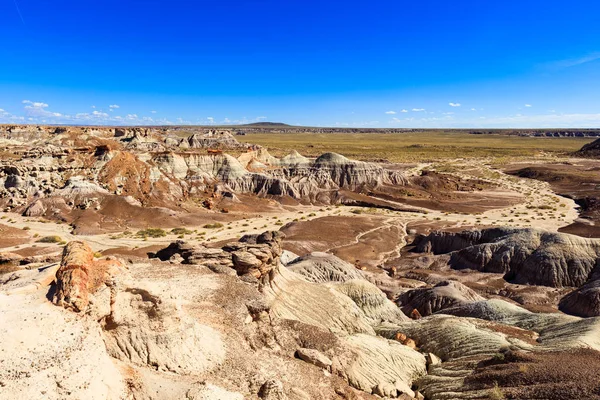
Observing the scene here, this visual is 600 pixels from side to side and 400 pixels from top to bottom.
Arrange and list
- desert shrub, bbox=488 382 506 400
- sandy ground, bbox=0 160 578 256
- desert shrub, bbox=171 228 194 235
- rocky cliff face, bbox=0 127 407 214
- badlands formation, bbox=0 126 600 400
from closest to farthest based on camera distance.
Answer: badlands formation, bbox=0 126 600 400 < desert shrub, bbox=488 382 506 400 < sandy ground, bbox=0 160 578 256 < desert shrub, bbox=171 228 194 235 < rocky cliff face, bbox=0 127 407 214

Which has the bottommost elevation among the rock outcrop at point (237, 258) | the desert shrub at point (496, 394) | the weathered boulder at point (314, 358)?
the desert shrub at point (496, 394)

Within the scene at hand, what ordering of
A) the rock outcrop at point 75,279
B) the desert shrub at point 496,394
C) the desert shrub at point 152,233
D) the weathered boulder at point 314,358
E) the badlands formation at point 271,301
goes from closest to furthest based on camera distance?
the badlands formation at point 271,301 → the rock outcrop at point 75,279 → the desert shrub at point 496,394 → the weathered boulder at point 314,358 → the desert shrub at point 152,233

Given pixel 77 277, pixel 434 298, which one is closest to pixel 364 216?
pixel 434 298

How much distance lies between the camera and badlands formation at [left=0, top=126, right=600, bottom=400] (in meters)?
12.4

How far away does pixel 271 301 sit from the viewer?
2061 centimetres

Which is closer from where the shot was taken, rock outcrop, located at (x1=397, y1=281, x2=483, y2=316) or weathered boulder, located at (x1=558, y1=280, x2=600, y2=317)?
weathered boulder, located at (x1=558, y1=280, x2=600, y2=317)

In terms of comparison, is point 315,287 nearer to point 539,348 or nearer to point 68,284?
point 539,348

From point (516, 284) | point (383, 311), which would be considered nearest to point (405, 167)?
point (516, 284)

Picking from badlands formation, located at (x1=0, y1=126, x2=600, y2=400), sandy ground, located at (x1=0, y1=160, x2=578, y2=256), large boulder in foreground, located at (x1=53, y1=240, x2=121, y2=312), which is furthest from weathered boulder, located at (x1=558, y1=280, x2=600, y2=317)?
large boulder in foreground, located at (x1=53, y1=240, x2=121, y2=312)

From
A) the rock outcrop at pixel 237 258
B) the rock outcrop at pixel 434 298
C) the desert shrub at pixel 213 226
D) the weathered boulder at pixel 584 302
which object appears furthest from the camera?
the desert shrub at pixel 213 226

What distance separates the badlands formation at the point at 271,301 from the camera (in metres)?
12.4

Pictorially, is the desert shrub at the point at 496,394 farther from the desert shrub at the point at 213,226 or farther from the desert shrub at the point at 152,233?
the desert shrub at the point at 213,226

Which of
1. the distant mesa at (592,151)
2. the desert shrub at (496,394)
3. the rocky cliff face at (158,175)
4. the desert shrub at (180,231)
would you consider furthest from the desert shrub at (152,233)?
the distant mesa at (592,151)

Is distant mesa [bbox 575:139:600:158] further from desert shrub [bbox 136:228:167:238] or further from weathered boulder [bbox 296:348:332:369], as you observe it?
weathered boulder [bbox 296:348:332:369]
